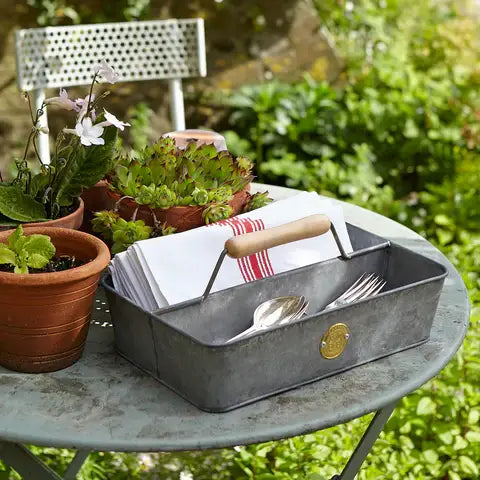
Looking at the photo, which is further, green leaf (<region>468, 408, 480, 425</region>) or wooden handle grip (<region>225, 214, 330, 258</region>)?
green leaf (<region>468, 408, 480, 425</region>)

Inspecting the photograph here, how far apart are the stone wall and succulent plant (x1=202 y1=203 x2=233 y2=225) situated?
3.25 metres

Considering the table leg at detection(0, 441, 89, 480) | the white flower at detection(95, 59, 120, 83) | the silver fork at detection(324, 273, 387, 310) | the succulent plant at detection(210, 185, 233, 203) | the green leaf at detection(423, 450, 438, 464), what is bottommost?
the green leaf at detection(423, 450, 438, 464)

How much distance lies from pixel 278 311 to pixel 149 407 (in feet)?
0.91

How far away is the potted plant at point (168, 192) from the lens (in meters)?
1.54

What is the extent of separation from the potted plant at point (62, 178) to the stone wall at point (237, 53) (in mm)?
3139

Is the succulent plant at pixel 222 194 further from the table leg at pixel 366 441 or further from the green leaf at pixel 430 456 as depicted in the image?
the green leaf at pixel 430 456

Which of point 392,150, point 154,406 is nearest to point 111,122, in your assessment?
point 154,406

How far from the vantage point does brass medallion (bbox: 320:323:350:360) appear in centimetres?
129

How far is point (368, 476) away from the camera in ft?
7.75

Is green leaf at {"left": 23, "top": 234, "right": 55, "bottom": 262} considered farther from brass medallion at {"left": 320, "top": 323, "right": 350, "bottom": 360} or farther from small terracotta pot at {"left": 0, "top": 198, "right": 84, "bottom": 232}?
brass medallion at {"left": 320, "top": 323, "right": 350, "bottom": 360}

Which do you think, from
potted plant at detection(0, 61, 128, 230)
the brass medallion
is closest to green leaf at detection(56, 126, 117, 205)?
potted plant at detection(0, 61, 128, 230)

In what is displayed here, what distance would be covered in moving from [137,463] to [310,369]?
4.90 feet

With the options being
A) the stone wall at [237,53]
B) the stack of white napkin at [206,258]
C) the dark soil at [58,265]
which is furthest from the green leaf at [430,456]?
the stone wall at [237,53]

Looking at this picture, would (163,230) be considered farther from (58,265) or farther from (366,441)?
(366,441)
